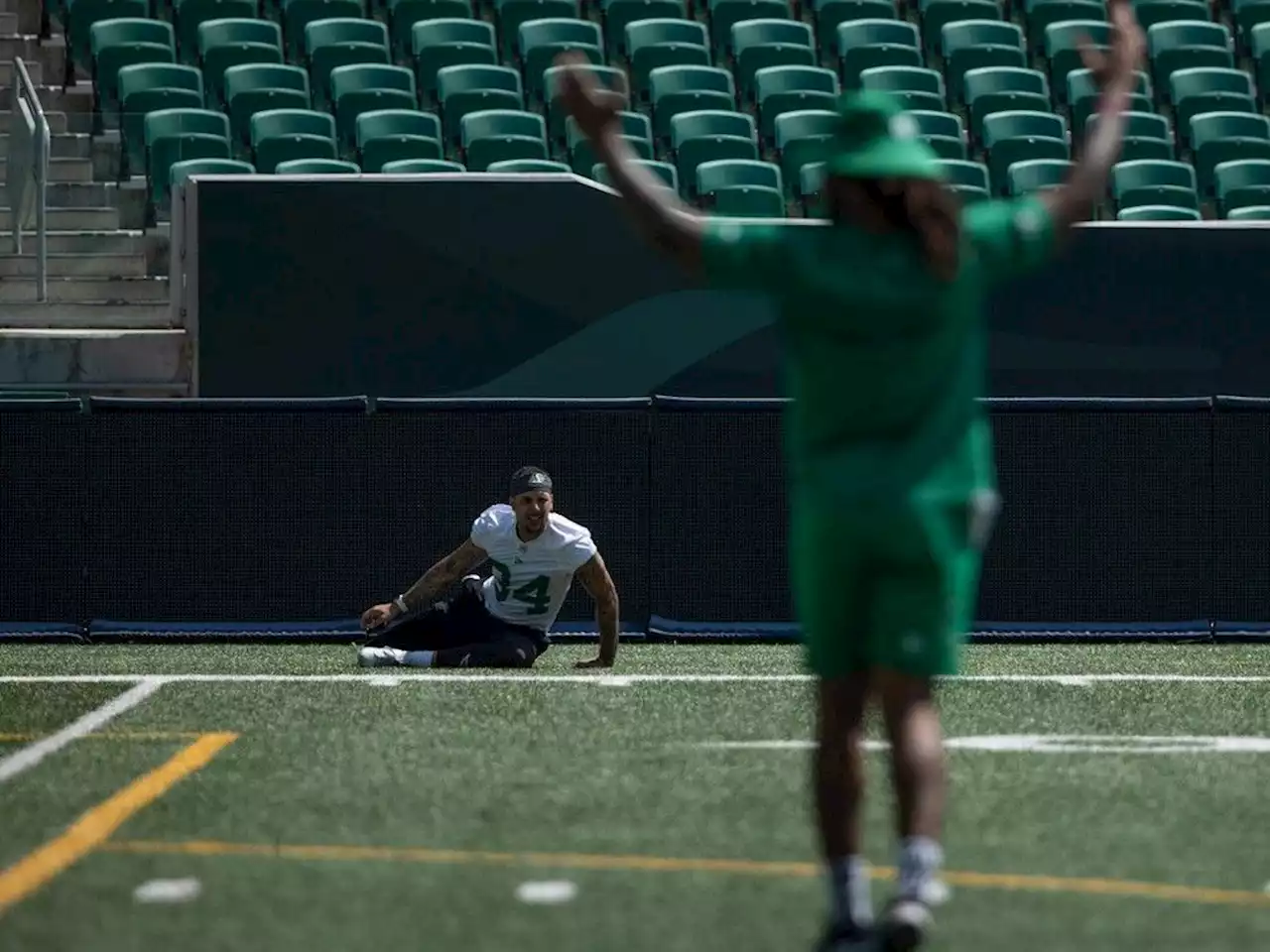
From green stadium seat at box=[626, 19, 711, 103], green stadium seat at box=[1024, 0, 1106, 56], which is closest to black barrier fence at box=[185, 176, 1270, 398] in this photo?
green stadium seat at box=[626, 19, 711, 103]

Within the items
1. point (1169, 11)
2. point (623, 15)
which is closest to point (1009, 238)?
point (623, 15)

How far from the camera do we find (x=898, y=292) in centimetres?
521

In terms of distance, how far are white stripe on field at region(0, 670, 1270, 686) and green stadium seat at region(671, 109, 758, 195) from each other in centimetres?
644

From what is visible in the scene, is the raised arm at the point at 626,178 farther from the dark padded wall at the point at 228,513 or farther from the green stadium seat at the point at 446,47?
the green stadium seat at the point at 446,47

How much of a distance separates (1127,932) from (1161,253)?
11807 millimetres

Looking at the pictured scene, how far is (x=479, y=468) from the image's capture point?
15.9 meters

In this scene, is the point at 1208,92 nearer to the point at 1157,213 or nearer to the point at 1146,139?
the point at 1146,139

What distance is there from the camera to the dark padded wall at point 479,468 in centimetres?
1588

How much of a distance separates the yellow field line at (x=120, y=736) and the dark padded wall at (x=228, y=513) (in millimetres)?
5569

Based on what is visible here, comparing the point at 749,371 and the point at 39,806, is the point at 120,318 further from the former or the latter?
the point at 39,806

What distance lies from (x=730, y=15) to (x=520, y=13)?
1.75 meters

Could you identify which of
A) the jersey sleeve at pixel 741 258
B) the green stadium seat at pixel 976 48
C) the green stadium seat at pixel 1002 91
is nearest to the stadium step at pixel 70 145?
the green stadium seat at pixel 1002 91

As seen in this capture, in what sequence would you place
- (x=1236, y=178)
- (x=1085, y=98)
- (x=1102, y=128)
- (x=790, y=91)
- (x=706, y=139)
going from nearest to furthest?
(x=1102, y=128), (x=706, y=139), (x=1236, y=178), (x=790, y=91), (x=1085, y=98)

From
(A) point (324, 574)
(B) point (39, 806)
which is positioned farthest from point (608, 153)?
(A) point (324, 574)
